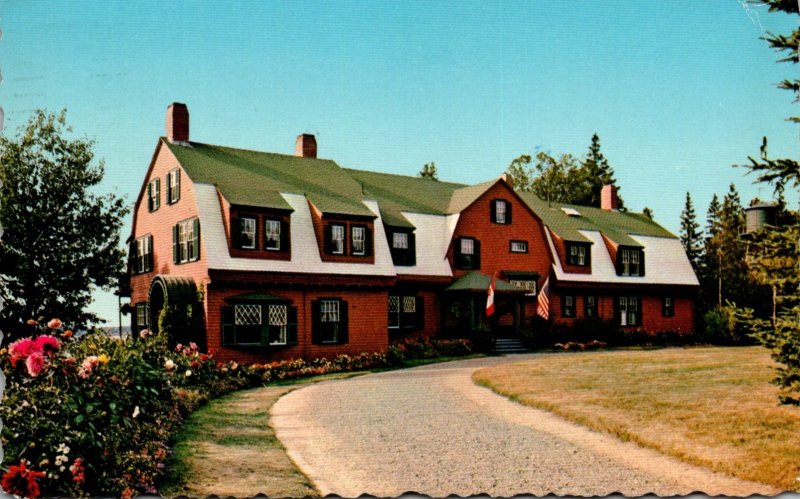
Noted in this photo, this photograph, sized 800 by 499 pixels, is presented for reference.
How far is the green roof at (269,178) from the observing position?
18.1 m

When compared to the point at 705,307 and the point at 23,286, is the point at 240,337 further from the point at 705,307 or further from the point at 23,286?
the point at 23,286

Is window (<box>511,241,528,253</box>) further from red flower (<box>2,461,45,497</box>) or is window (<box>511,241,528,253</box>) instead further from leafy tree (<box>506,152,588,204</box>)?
red flower (<box>2,461,45,497</box>)

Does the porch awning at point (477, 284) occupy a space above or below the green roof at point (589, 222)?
below

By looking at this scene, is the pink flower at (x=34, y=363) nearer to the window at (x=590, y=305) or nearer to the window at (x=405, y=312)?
the window at (x=405, y=312)

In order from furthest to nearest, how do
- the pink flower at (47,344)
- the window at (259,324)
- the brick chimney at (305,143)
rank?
the window at (259,324) → the brick chimney at (305,143) → the pink flower at (47,344)

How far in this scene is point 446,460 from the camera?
22.9 ft

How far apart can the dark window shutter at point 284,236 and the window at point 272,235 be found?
0.10 metres

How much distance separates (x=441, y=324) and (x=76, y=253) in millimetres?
19073

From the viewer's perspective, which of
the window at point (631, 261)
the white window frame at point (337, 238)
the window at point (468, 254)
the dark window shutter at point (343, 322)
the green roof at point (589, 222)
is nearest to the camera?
the green roof at point (589, 222)

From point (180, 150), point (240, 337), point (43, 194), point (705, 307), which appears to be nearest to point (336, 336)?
point (240, 337)

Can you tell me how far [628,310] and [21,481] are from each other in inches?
691

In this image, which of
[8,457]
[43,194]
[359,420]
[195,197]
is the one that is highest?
[195,197]

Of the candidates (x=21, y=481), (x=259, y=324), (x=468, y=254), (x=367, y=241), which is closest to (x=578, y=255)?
(x=468, y=254)

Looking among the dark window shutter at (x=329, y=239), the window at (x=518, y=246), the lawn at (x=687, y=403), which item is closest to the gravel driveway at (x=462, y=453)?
the lawn at (x=687, y=403)
